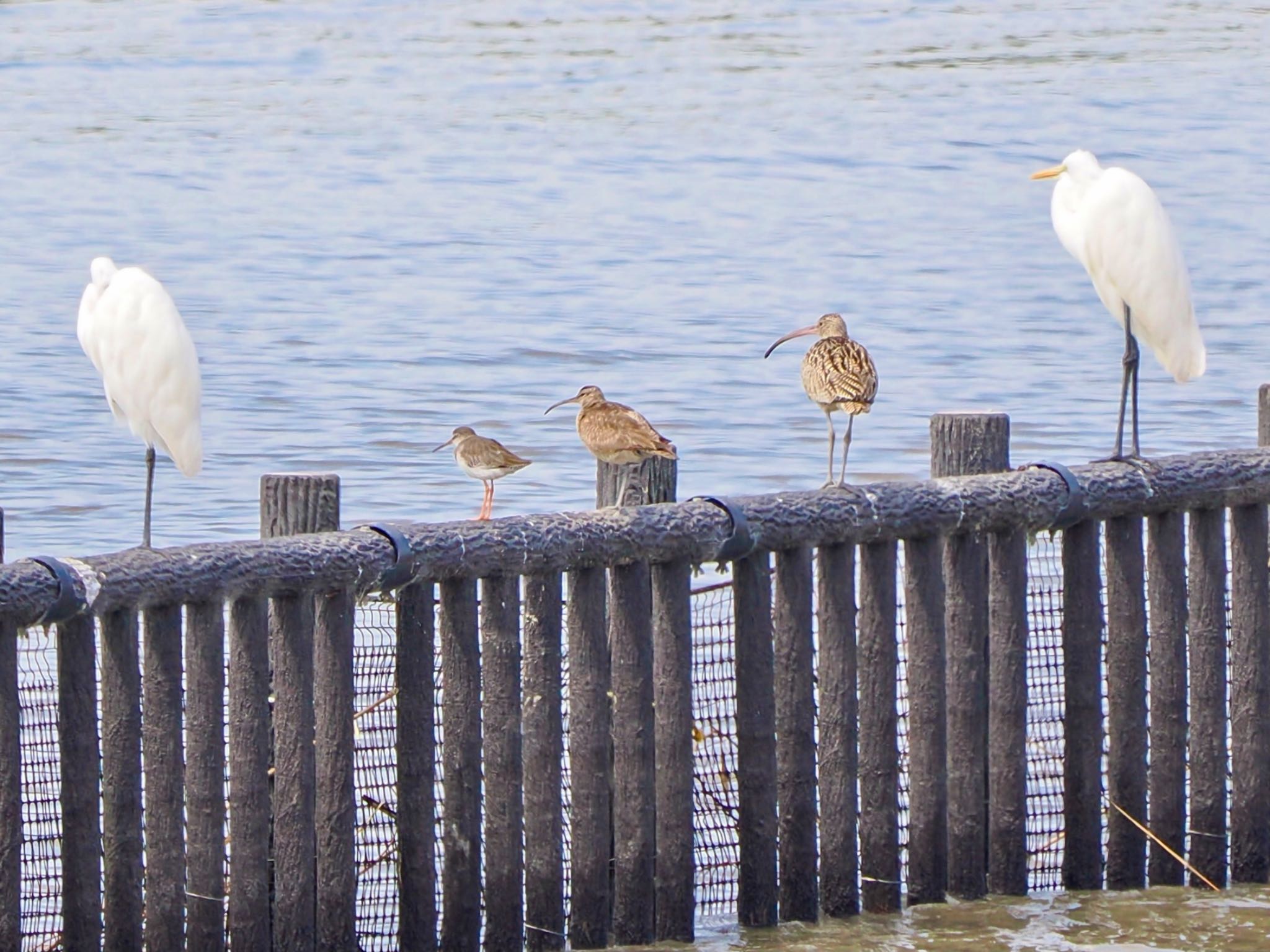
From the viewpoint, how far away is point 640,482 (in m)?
6.10

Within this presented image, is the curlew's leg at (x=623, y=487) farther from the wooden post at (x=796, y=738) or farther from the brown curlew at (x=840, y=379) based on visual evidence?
the brown curlew at (x=840, y=379)

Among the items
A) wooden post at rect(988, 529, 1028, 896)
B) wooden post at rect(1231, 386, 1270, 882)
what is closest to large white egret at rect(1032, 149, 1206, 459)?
wooden post at rect(1231, 386, 1270, 882)

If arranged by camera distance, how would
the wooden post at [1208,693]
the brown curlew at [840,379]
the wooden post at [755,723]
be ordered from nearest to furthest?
the wooden post at [755,723] < the wooden post at [1208,693] < the brown curlew at [840,379]

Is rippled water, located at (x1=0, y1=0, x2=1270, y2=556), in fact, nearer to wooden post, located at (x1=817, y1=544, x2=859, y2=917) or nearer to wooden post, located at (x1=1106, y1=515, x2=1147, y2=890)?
wooden post, located at (x1=817, y1=544, x2=859, y2=917)

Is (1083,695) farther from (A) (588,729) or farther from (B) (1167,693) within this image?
(A) (588,729)

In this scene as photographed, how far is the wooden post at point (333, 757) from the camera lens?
5.30 m

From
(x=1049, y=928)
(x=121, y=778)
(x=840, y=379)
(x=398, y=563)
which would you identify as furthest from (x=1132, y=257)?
(x=121, y=778)

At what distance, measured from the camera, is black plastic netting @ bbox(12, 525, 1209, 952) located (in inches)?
223

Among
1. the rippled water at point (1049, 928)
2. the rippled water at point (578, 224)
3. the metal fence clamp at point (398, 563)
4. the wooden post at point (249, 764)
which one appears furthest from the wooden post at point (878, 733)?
the rippled water at point (578, 224)

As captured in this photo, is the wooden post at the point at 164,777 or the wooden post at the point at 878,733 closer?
the wooden post at the point at 164,777

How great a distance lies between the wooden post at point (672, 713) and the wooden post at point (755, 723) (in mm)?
139

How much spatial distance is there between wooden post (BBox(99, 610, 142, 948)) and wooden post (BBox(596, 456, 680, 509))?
1.49m

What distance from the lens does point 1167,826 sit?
636cm

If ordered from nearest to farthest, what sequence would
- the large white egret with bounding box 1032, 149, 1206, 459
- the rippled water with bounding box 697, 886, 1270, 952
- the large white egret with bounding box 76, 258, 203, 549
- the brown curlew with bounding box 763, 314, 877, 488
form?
the rippled water with bounding box 697, 886, 1270, 952 < the brown curlew with bounding box 763, 314, 877, 488 < the large white egret with bounding box 76, 258, 203, 549 < the large white egret with bounding box 1032, 149, 1206, 459
